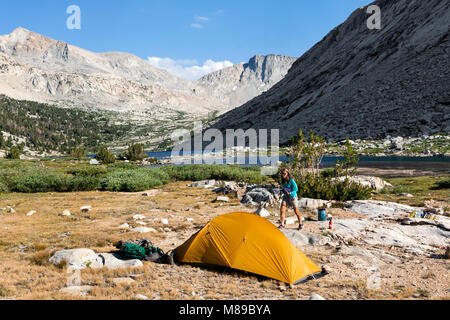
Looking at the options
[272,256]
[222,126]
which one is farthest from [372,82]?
[272,256]

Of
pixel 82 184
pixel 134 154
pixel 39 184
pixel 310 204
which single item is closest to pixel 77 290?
pixel 310 204

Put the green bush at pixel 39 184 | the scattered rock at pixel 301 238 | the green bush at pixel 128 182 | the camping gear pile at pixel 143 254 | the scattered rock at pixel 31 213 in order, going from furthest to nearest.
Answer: the green bush at pixel 128 182
the green bush at pixel 39 184
the scattered rock at pixel 31 213
the scattered rock at pixel 301 238
the camping gear pile at pixel 143 254

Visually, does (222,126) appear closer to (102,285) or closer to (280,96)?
(280,96)

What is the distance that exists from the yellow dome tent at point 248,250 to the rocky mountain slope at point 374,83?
77.5 m

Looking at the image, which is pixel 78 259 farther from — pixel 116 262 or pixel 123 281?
pixel 123 281

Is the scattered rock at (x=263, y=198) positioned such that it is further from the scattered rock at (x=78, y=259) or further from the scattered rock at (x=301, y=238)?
the scattered rock at (x=78, y=259)

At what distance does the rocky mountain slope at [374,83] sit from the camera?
247 ft

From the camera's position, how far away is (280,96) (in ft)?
443

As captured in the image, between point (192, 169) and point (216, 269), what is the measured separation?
27086 millimetres

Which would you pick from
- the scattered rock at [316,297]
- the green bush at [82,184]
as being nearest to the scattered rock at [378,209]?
the scattered rock at [316,297]

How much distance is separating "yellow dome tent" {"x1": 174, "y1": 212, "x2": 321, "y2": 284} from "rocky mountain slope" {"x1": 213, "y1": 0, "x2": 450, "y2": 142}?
77.5 m

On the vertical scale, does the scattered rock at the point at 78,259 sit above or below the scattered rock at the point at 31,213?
above

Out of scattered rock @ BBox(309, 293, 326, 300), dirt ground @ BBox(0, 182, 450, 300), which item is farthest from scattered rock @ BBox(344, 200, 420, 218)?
scattered rock @ BBox(309, 293, 326, 300)

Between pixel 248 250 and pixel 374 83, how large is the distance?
9962cm
